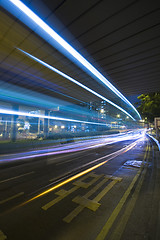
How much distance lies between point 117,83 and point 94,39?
193 inches

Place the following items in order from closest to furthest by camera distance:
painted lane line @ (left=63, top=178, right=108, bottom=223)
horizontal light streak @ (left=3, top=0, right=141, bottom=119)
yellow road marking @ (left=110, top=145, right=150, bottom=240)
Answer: yellow road marking @ (left=110, top=145, right=150, bottom=240), painted lane line @ (left=63, top=178, right=108, bottom=223), horizontal light streak @ (left=3, top=0, right=141, bottom=119)

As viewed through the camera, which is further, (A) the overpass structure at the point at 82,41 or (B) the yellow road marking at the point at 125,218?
(A) the overpass structure at the point at 82,41

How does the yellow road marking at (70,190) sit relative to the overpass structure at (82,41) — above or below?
below

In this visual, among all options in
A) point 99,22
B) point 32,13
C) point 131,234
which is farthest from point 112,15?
point 131,234

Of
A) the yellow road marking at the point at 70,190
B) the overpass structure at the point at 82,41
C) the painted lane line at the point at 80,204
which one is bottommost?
the yellow road marking at the point at 70,190

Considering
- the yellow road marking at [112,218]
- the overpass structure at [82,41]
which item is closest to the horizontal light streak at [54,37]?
the overpass structure at [82,41]

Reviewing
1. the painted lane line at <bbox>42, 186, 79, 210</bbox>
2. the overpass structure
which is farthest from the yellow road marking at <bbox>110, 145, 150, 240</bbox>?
the overpass structure

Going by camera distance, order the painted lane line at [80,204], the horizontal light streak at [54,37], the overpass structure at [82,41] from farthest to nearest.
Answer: the horizontal light streak at [54,37], the overpass structure at [82,41], the painted lane line at [80,204]

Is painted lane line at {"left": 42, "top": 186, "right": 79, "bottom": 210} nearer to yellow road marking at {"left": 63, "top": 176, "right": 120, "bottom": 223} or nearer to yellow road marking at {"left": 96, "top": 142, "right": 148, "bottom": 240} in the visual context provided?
yellow road marking at {"left": 63, "top": 176, "right": 120, "bottom": 223}

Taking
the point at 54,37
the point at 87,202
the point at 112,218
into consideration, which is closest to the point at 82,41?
the point at 54,37

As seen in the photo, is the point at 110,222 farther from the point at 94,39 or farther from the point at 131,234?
the point at 94,39

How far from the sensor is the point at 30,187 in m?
4.74

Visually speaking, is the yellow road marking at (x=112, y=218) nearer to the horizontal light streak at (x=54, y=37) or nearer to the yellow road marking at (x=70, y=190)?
the yellow road marking at (x=70, y=190)

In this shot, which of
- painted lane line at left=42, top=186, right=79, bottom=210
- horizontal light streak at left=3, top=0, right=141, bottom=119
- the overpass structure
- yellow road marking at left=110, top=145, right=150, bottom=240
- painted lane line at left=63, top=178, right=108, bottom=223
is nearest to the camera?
yellow road marking at left=110, top=145, right=150, bottom=240
